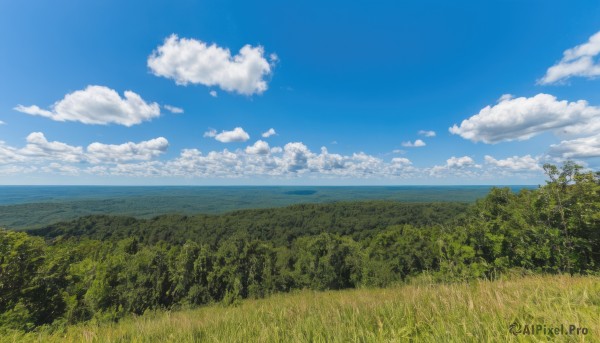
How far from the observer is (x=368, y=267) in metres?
28.0

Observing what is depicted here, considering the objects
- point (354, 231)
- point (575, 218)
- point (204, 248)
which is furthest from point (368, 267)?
point (354, 231)

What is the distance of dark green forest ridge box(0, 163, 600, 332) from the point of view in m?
10.2

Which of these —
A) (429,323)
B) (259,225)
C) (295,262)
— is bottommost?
(259,225)

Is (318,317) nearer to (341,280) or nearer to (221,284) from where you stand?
(221,284)

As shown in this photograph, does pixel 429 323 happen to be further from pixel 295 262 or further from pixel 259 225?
pixel 259 225

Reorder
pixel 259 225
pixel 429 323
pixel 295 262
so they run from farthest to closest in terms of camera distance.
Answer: pixel 259 225 → pixel 295 262 → pixel 429 323

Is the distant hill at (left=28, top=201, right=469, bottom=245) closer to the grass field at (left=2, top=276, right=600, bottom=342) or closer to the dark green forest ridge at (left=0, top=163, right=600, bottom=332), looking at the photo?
the dark green forest ridge at (left=0, top=163, right=600, bottom=332)

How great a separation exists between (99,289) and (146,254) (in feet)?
18.7

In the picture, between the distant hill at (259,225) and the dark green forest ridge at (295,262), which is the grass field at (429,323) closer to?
the dark green forest ridge at (295,262)

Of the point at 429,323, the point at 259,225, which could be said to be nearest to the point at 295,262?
the point at 429,323

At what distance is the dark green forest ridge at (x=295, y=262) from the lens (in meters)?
10.2

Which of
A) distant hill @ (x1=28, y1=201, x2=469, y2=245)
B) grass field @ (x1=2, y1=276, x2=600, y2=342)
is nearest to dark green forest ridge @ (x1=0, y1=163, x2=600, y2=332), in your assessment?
grass field @ (x1=2, y1=276, x2=600, y2=342)

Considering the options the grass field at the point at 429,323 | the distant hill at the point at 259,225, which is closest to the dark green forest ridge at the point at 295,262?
the grass field at the point at 429,323

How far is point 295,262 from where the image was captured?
30.4m
